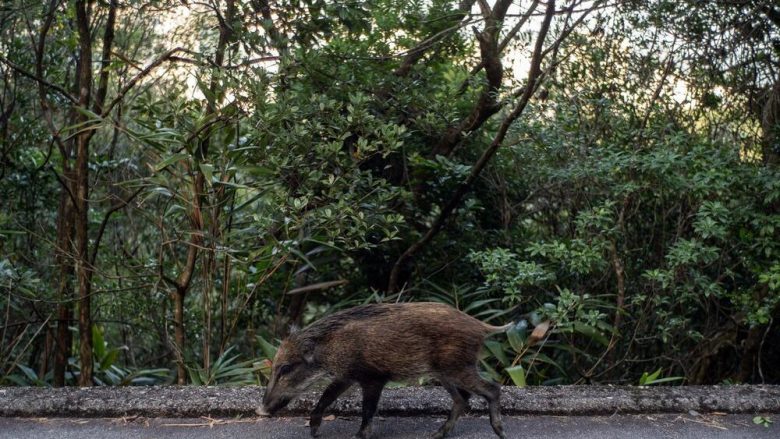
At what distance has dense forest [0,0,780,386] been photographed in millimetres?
5410

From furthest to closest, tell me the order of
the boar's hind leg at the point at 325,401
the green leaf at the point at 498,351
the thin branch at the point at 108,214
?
the green leaf at the point at 498,351 → the thin branch at the point at 108,214 → the boar's hind leg at the point at 325,401

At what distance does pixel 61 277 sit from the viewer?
269 inches

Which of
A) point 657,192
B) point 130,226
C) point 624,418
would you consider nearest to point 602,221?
point 657,192

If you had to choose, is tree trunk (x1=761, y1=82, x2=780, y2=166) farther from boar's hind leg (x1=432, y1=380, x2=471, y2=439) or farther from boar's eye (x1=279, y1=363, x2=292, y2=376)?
boar's eye (x1=279, y1=363, x2=292, y2=376)

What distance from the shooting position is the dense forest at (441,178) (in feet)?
17.7

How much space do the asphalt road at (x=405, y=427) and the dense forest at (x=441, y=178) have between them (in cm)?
108

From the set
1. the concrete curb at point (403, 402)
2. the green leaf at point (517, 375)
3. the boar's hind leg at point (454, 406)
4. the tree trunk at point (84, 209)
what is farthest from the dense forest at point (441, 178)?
the boar's hind leg at point (454, 406)

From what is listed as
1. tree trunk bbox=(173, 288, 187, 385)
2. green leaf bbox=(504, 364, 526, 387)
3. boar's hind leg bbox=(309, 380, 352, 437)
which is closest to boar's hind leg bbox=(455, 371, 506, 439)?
boar's hind leg bbox=(309, 380, 352, 437)

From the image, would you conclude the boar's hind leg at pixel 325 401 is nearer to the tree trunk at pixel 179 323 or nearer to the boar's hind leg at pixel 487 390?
the boar's hind leg at pixel 487 390

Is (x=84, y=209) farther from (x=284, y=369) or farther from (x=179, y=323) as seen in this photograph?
(x=284, y=369)

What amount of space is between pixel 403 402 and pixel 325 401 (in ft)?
1.73

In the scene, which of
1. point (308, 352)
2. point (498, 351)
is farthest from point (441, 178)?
point (308, 352)

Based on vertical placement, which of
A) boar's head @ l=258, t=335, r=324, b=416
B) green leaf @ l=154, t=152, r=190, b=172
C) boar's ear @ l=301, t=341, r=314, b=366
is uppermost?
green leaf @ l=154, t=152, r=190, b=172

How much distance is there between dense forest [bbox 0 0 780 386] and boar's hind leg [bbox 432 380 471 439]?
1242mm
